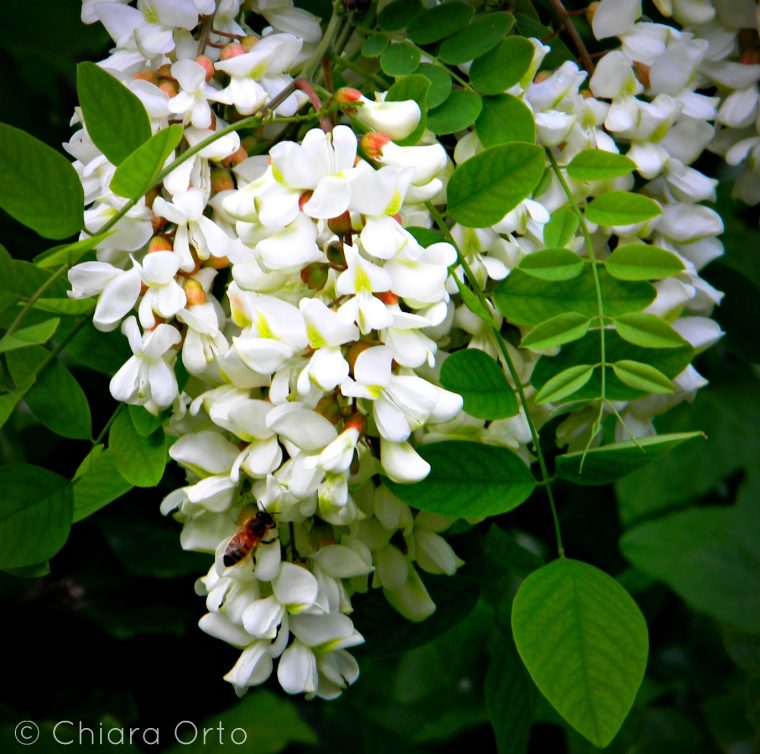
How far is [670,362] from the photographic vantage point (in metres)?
0.54

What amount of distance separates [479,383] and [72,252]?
22cm

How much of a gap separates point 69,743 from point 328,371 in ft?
1.90

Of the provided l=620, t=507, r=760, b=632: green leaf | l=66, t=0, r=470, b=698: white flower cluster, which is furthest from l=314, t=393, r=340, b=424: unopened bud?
l=620, t=507, r=760, b=632: green leaf

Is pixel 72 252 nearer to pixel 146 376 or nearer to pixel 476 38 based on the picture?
pixel 146 376

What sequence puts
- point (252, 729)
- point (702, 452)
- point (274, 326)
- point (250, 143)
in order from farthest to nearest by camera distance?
1. point (702, 452)
2. point (252, 729)
3. point (250, 143)
4. point (274, 326)

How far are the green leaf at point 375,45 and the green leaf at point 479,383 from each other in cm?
19

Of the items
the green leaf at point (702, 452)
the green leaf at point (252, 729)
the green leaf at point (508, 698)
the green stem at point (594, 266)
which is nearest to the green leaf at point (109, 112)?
the green stem at point (594, 266)

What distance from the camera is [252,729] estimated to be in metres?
0.88

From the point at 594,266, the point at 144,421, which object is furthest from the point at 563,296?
the point at 144,421

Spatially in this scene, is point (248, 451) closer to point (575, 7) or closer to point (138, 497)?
point (138, 497)

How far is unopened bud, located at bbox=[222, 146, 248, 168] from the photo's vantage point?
1.65ft

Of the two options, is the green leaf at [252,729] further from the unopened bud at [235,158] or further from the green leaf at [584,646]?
the unopened bud at [235,158]

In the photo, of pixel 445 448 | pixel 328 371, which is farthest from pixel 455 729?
pixel 328 371

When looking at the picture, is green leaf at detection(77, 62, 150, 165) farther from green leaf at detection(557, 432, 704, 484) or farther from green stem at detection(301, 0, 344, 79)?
green leaf at detection(557, 432, 704, 484)
